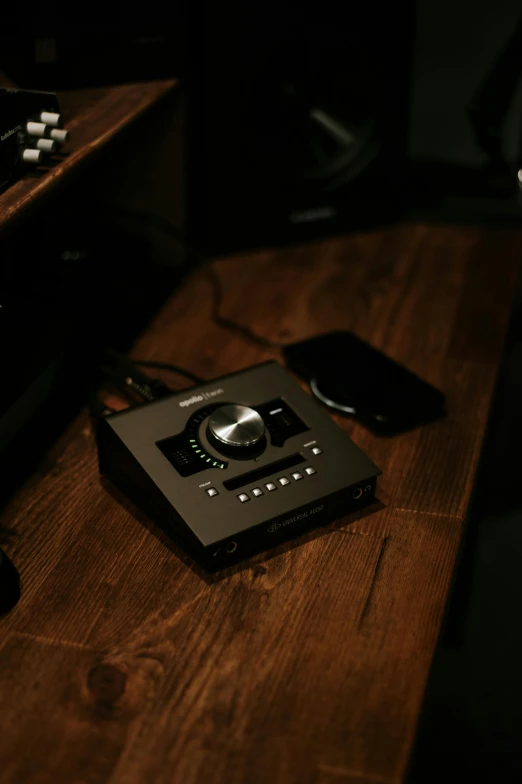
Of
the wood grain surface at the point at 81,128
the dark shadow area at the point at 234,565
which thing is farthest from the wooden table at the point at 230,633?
the wood grain surface at the point at 81,128

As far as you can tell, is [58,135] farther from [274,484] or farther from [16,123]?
[274,484]

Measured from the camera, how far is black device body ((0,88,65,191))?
77 cm

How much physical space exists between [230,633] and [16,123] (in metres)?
0.50

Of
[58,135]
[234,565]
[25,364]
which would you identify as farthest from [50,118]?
[234,565]

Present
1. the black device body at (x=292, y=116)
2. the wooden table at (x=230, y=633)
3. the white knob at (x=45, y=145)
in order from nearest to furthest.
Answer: the wooden table at (x=230, y=633) → the white knob at (x=45, y=145) → the black device body at (x=292, y=116)

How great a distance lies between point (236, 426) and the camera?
0.77m

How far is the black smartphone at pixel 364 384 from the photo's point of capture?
869 millimetres

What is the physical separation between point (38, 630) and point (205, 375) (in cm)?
39

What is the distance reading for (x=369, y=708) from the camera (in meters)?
0.58

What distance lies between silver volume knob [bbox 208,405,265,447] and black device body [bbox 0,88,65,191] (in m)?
0.29

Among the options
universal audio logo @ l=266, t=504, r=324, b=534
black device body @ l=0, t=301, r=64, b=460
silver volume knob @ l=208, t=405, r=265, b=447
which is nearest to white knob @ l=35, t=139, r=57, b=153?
black device body @ l=0, t=301, r=64, b=460

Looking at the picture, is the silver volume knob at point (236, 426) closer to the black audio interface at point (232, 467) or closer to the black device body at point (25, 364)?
the black audio interface at point (232, 467)

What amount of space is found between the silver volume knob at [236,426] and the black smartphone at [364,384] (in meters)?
0.14

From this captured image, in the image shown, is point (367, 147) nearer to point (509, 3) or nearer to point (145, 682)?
point (509, 3)
